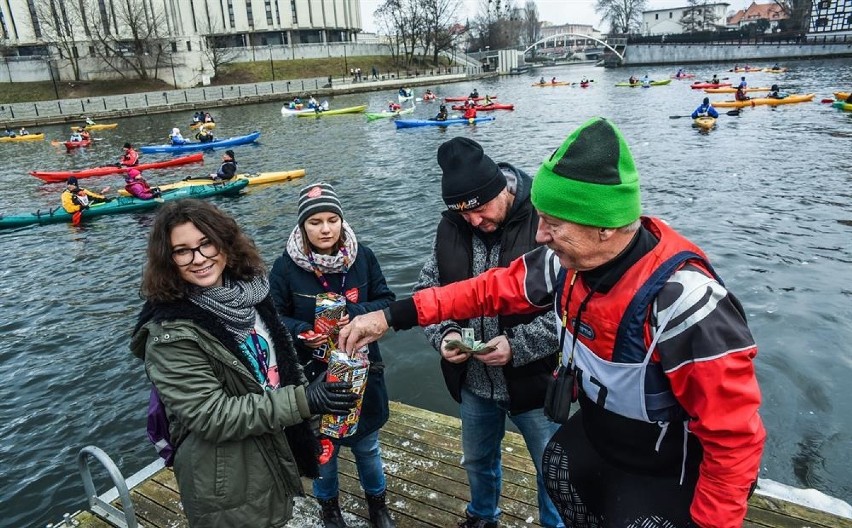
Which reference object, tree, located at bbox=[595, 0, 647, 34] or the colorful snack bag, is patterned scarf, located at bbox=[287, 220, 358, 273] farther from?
tree, located at bbox=[595, 0, 647, 34]

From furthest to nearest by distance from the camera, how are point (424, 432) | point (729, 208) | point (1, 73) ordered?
point (1, 73) < point (729, 208) < point (424, 432)

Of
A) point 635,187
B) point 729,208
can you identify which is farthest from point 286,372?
point 729,208

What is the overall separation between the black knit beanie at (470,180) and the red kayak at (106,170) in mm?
23712

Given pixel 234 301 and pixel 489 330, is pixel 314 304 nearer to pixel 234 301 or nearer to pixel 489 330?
pixel 234 301

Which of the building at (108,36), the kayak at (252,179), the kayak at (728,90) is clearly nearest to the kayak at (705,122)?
the kayak at (728,90)

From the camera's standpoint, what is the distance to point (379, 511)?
3.74 m

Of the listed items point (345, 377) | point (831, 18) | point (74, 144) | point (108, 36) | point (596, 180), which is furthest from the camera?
point (831, 18)

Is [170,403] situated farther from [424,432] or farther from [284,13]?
[284,13]

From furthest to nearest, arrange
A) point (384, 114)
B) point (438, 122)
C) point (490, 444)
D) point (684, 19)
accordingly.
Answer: point (684, 19) < point (384, 114) < point (438, 122) < point (490, 444)

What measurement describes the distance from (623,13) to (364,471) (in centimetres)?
14790

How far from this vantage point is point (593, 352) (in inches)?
82.3

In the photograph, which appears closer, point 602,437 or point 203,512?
point 602,437

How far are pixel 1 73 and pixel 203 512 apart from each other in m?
80.3

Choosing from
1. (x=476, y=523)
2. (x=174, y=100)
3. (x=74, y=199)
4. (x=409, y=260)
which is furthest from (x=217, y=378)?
(x=174, y=100)
